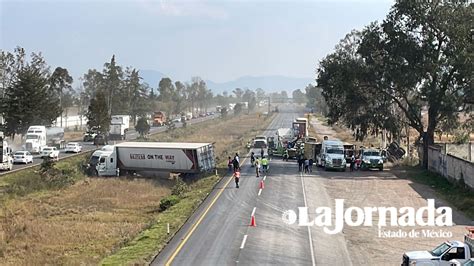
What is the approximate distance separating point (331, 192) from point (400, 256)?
58.4 feet

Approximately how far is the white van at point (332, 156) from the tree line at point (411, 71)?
5395 mm

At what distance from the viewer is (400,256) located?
26.5m

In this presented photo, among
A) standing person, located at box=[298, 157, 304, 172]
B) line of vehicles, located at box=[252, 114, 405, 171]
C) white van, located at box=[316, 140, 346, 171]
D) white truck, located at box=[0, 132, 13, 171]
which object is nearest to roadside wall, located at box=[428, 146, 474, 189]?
line of vehicles, located at box=[252, 114, 405, 171]

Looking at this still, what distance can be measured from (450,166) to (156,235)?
2876 cm

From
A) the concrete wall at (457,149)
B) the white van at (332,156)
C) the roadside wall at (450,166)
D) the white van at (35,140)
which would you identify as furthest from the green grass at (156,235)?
the white van at (35,140)

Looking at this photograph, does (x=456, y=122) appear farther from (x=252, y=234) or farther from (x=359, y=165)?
(x=252, y=234)

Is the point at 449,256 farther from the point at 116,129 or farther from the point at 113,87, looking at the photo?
the point at 113,87

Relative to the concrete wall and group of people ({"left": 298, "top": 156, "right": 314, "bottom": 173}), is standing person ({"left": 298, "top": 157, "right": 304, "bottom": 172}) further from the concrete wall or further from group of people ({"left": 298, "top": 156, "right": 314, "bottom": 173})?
the concrete wall

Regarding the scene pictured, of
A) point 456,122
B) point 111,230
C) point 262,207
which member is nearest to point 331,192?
point 262,207

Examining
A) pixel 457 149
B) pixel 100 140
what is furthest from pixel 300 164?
pixel 100 140

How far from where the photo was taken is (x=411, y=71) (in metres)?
57.8

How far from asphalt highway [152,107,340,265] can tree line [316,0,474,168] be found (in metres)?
19.4

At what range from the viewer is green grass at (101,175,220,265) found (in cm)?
2502

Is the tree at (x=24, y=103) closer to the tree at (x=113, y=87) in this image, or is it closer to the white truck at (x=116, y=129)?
the white truck at (x=116, y=129)
